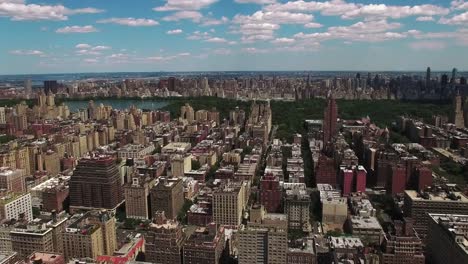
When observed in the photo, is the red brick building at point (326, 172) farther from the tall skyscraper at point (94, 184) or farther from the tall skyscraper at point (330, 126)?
the tall skyscraper at point (94, 184)

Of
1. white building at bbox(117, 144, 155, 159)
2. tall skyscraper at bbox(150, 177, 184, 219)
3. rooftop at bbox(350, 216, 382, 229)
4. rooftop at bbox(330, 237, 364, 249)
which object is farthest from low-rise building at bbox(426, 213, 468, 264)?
white building at bbox(117, 144, 155, 159)

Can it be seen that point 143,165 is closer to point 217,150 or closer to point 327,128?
point 217,150

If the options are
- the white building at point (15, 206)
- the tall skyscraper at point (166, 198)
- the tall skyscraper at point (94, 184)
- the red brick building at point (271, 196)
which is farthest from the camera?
the tall skyscraper at point (94, 184)

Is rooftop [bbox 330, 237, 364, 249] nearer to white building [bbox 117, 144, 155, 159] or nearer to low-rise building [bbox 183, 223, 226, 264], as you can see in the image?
low-rise building [bbox 183, 223, 226, 264]

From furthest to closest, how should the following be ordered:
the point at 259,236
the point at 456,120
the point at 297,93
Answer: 1. the point at 297,93
2. the point at 456,120
3. the point at 259,236

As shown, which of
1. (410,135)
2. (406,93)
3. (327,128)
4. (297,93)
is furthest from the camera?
(297,93)

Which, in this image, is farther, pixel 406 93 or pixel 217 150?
pixel 406 93

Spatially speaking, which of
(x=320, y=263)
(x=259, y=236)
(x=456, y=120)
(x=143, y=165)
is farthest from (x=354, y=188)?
(x=456, y=120)

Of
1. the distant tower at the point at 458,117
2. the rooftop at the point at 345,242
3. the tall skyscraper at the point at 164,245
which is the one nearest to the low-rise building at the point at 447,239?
the rooftop at the point at 345,242
